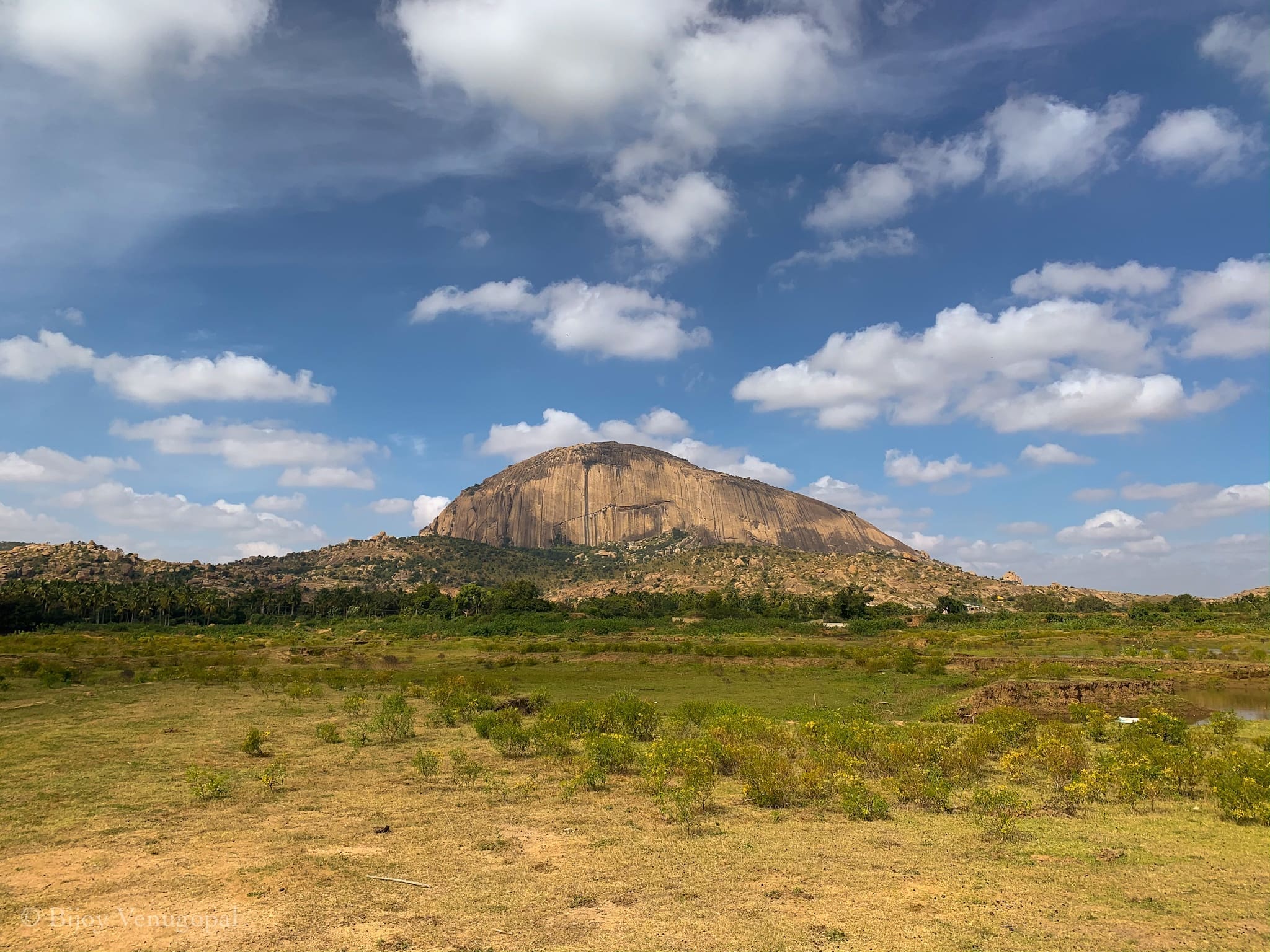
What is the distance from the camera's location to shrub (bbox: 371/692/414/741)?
21672 millimetres

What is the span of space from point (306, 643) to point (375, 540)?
137 meters

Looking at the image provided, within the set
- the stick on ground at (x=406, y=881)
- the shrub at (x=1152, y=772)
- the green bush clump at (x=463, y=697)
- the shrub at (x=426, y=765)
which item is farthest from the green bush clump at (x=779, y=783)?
the green bush clump at (x=463, y=697)

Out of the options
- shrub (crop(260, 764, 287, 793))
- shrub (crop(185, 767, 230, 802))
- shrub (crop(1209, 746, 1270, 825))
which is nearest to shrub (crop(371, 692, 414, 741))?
shrub (crop(260, 764, 287, 793))

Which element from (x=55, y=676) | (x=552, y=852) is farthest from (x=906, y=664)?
(x=55, y=676)

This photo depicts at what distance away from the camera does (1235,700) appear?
1334 inches

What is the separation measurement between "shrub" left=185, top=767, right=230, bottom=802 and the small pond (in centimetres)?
3615

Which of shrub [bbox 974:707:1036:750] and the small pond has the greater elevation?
shrub [bbox 974:707:1036:750]

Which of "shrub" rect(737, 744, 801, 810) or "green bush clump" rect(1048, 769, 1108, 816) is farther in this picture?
"shrub" rect(737, 744, 801, 810)

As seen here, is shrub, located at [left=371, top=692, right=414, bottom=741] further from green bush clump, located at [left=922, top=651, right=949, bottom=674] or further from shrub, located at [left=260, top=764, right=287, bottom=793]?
green bush clump, located at [left=922, top=651, right=949, bottom=674]

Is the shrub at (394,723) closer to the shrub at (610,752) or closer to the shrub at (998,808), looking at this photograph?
the shrub at (610,752)

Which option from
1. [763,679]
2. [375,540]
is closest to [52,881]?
[763,679]

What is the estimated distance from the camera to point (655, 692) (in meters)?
35.8

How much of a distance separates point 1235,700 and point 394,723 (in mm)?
39540

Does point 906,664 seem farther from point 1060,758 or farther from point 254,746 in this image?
point 254,746
